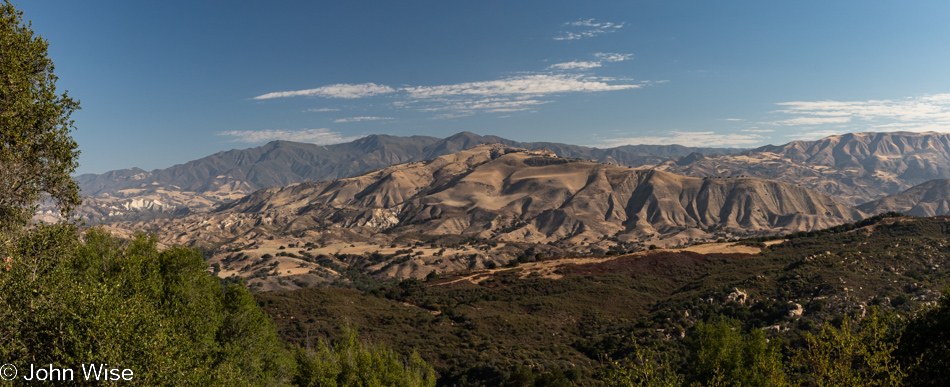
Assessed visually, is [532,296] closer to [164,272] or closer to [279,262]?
[164,272]

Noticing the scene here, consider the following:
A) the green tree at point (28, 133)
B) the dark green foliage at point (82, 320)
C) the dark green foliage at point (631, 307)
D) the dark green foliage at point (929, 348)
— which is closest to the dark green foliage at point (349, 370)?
the dark green foliage at point (82, 320)

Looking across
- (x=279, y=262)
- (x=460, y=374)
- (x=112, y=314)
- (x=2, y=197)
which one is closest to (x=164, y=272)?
(x=2, y=197)
